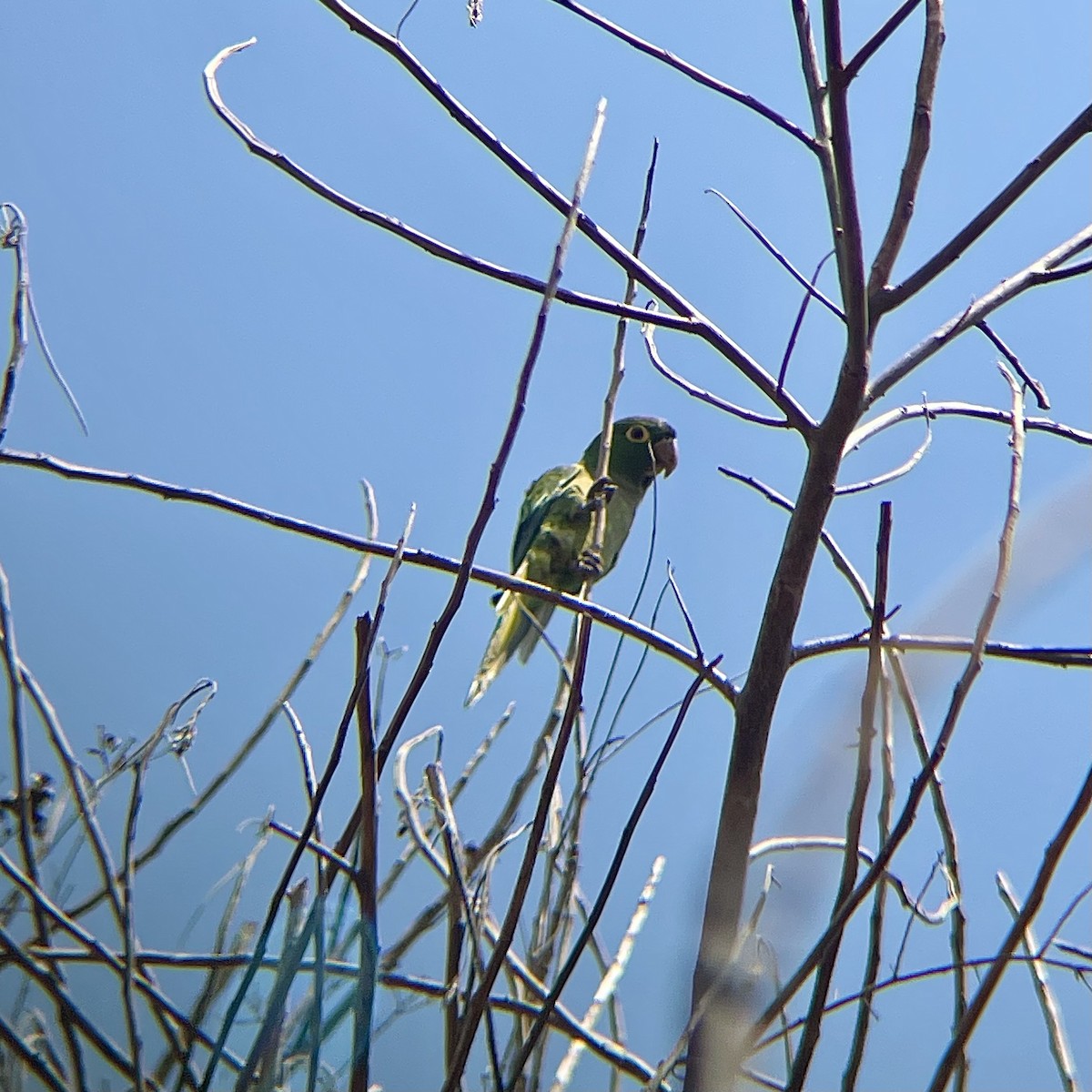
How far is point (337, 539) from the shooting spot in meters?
0.93

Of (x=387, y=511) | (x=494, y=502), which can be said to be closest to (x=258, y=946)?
(x=494, y=502)

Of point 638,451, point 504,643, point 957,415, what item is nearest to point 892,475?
point 957,415

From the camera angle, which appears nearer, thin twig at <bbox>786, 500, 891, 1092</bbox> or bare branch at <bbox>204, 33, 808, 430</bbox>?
thin twig at <bbox>786, 500, 891, 1092</bbox>

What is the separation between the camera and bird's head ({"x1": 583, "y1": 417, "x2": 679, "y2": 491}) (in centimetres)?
251

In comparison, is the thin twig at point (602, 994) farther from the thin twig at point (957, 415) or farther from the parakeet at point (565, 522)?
the parakeet at point (565, 522)

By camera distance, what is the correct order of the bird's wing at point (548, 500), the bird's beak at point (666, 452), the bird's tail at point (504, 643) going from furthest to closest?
the bird's beak at point (666, 452)
the bird's wing at point (548, 500)
the bird's tail at point (504, 643)

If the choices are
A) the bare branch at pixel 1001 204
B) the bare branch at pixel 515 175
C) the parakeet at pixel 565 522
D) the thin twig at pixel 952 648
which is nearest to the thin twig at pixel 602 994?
the thin twig at pixel 952 648

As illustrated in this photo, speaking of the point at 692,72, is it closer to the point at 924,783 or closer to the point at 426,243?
the point at 426,243

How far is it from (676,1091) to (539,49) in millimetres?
2188

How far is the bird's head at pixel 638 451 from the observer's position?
2.51m

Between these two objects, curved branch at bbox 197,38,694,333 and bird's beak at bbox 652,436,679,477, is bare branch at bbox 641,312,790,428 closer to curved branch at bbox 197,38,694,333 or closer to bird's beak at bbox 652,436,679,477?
curved branch at bbox 197,38,694,333

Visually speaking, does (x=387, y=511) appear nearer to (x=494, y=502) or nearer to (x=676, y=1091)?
(x=676, y=1091)

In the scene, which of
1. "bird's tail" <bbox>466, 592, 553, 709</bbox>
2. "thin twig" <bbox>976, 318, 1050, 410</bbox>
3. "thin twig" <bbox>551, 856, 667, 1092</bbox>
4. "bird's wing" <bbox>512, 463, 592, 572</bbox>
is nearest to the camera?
"thin twig" <bbox>551, 856, 667, 1092</bbox>

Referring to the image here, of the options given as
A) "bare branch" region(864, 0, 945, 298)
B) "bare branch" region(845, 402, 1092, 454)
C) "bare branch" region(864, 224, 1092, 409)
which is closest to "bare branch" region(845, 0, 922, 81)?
"bare branch" region(864, 0, 945, 298)
